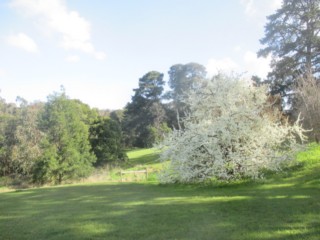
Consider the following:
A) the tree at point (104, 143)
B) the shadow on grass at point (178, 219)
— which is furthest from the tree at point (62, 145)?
the shadow on grass at point (178, 219)

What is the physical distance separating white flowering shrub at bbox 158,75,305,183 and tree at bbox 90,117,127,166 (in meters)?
22.8

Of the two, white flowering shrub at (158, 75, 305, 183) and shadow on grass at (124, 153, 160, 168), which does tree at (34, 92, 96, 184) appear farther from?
white flowering shrub at (158, 75, 305, 183)

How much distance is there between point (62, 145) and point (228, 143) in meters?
19.7

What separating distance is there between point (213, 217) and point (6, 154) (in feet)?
120

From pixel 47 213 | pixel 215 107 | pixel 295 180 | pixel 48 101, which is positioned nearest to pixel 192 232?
pixel 47 213

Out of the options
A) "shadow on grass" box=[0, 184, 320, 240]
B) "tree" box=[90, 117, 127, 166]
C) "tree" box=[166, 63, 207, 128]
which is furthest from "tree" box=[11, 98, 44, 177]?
"tree" box=[166, 63, 207, 128]

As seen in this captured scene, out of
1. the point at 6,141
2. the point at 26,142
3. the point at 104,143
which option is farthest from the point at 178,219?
the point at 6,141

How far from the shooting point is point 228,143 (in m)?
16.6

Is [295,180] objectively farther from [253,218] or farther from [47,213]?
[47,213]

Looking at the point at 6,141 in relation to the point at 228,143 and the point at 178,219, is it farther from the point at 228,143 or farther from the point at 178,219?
the point at 178,219

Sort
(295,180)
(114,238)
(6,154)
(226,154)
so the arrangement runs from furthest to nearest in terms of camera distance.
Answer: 1. (6,154)
2. (226,154)
3. (295,180)
4. (114,238)

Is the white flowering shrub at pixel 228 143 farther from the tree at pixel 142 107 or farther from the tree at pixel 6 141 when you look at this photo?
the tree at pixel 142 107

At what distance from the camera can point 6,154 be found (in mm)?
38719

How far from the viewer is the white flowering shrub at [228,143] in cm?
1639
